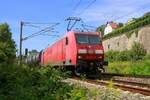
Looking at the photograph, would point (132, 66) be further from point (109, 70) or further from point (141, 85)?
point (141, 85)

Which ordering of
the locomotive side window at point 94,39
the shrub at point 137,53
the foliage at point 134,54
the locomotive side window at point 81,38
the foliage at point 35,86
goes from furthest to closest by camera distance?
the foliage at point 134,54, the shrub at point 137,53, the locomotive side window at point 94,39, the locomotive side window at point 81,38, the foliage at point 35,86

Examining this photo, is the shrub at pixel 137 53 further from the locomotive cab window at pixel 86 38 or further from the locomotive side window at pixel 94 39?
the locomotive cab window at pixel 86 38

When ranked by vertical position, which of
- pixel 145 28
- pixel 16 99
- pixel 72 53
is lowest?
pixel 16 99

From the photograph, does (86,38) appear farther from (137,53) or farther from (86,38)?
(137,53)

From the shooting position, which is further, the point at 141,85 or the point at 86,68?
the point at 86,68

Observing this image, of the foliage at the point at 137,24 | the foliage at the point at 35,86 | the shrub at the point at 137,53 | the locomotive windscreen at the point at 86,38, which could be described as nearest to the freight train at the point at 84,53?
the locomotive windscreen at the point at 86,38

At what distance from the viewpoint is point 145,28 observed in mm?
49875

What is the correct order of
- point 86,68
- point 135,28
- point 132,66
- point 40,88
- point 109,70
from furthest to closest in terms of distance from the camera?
1. point 135,28
2. point 109,70
3. point 132,66
4. point 86,68
5. point 40,88

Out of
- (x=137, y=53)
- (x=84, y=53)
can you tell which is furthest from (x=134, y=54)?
(x=84, y=53)

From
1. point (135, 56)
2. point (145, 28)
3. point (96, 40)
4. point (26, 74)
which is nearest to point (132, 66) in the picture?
point (96, 40)

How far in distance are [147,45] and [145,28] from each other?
8.81ft

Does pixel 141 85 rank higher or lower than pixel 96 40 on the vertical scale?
lower

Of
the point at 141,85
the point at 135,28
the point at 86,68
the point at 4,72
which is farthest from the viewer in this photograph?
the point at 135,28

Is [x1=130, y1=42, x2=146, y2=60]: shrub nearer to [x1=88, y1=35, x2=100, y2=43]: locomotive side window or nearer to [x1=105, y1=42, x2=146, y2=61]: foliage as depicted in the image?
[x1=105, y1=42, x2=146, y2=61]: foliage
